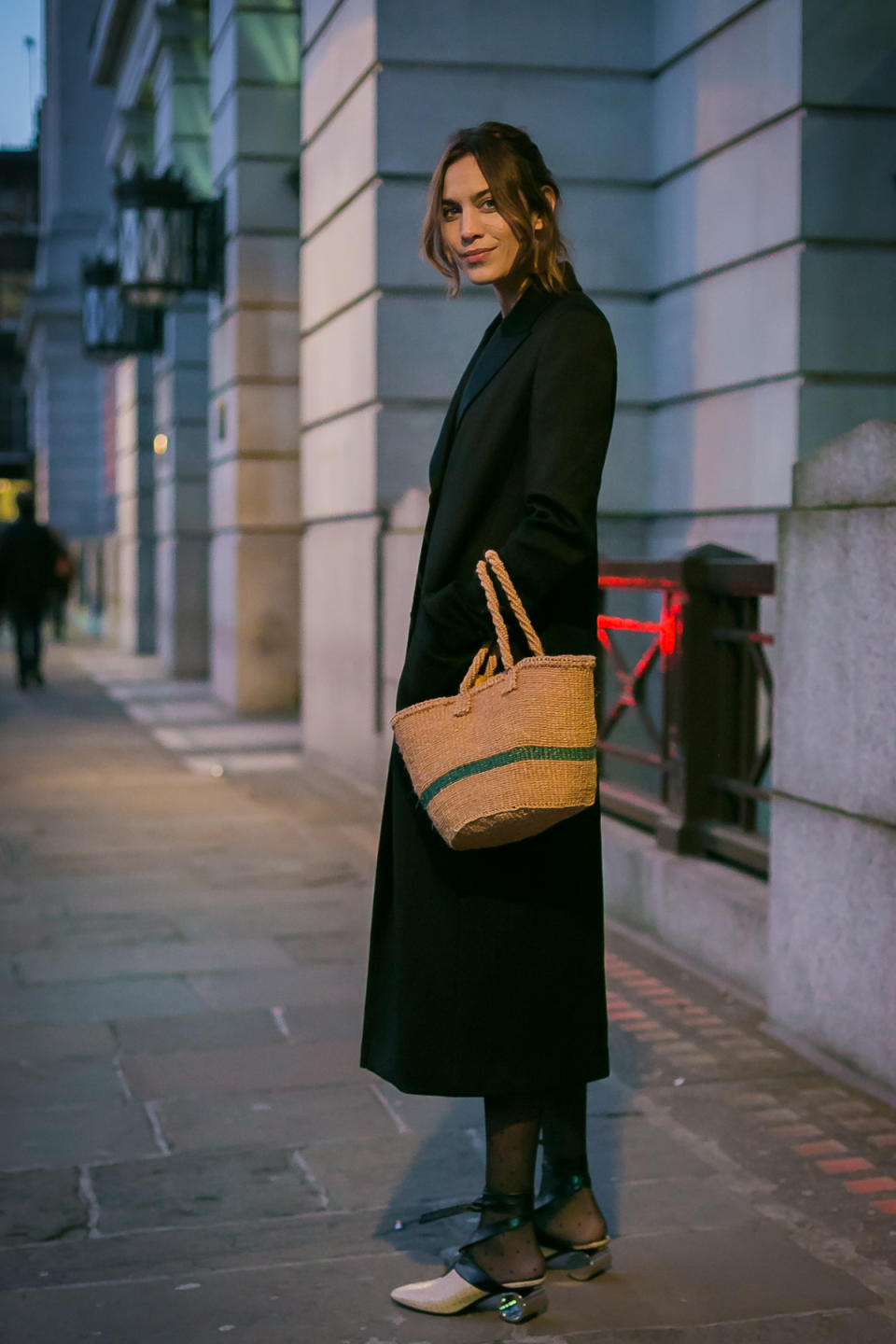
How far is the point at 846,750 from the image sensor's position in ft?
15.5

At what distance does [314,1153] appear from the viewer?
4.10 metres

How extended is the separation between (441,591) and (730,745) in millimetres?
3316

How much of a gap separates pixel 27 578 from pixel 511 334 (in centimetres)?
1566

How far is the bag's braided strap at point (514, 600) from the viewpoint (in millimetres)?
2889

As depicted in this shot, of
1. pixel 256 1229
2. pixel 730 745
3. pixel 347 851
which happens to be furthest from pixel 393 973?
pixel 347 851

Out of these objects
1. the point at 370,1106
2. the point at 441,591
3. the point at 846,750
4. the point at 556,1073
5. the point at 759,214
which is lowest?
the point at 370,1106

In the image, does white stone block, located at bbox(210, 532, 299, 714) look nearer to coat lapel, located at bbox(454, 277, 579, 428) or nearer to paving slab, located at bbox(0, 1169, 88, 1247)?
paving slab, located at bbox(0, 1169, 88, 1247)

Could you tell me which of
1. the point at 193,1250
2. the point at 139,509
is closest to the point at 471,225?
the point at 193,1250

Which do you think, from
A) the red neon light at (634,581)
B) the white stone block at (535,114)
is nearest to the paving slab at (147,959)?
the red neon light at (634,581)

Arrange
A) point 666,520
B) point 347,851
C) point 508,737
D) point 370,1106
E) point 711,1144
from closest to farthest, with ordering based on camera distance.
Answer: point 508,737, point 711,1144, point 370,1106, point 347,851, point 666,520

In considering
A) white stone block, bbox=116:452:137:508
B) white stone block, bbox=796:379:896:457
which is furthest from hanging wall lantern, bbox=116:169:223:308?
white stone block, bbox=796:379:896:457

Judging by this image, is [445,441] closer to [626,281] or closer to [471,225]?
[471,225]

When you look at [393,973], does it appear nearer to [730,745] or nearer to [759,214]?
[730,745]

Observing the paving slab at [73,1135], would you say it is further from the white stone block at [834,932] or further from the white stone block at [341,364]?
the white stone block at [341,364]
